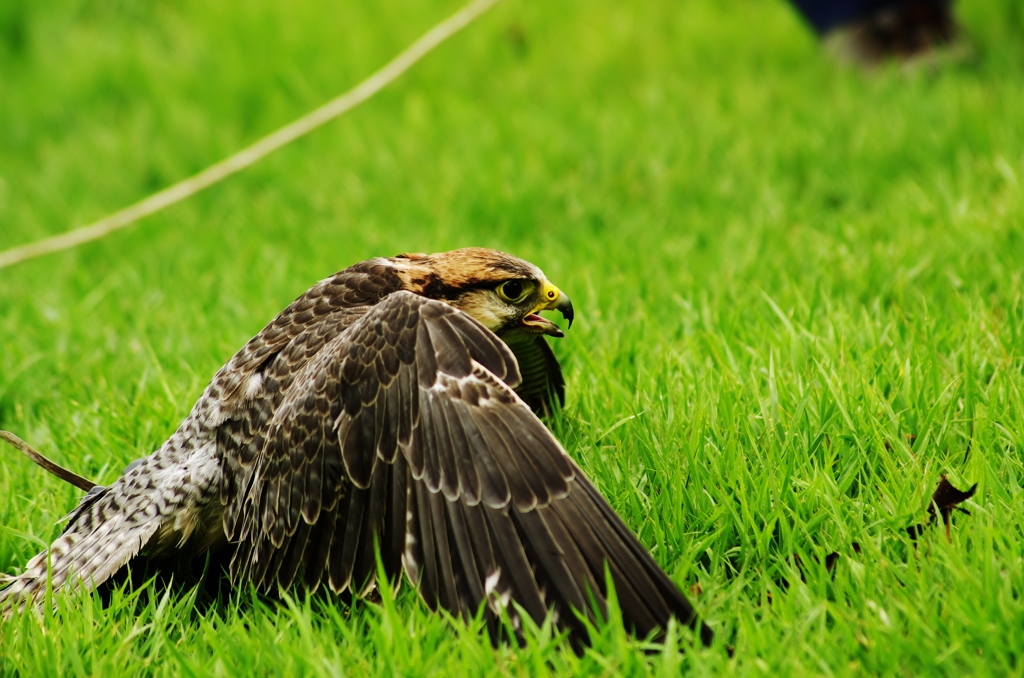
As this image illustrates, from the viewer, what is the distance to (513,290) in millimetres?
3025

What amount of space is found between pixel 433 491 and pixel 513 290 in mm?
877

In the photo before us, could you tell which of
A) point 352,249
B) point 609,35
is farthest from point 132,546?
point 609,35

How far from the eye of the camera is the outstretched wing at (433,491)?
223 centimetres

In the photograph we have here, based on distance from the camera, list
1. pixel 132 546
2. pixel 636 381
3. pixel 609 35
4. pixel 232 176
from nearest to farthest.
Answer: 1. pixel 132 546
2. pixel 636 381
3. pixel 232 176
4. pixel 609 35

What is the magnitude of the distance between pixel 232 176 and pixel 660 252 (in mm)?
3193

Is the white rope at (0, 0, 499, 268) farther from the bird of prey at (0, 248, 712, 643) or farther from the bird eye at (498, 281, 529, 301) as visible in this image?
the bird eye at (498, 281, 529, 301)

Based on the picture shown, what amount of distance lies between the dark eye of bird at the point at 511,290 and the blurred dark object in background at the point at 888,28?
16.5 ft

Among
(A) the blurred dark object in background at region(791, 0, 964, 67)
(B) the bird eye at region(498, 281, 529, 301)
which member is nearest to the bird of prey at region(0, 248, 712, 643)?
(B) the bird eye at region(498, 281, 529, 301)

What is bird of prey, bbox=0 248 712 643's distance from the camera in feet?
7.36

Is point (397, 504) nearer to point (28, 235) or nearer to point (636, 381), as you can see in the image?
point (636, 381)

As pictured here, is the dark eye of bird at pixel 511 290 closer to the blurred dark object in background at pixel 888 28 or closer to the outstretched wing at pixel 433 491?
the outstretched wing at pixel 433 491

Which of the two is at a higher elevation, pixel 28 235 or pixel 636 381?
pixel 28 235

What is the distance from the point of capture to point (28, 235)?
6020 millimetres

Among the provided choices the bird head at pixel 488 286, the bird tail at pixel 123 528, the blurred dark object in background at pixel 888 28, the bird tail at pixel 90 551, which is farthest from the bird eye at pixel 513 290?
the blurred dark object in background at pixel 888 28
